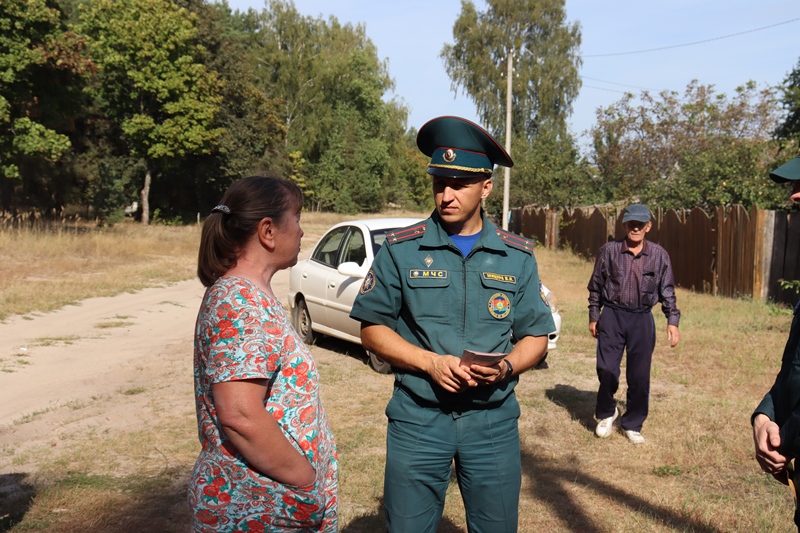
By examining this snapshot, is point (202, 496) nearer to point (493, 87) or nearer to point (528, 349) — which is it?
point (528, 349)

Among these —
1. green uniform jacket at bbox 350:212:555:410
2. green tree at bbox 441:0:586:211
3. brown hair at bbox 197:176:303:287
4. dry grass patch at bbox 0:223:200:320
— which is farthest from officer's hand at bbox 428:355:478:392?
green tree at bbox 441:0:586:211

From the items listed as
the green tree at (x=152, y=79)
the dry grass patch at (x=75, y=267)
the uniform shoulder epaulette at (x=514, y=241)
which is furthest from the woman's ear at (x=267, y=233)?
the green tree at (x=152, y=79)

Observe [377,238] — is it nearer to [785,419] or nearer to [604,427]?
[604,427]

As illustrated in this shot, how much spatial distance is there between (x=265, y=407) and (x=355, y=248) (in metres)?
7.15

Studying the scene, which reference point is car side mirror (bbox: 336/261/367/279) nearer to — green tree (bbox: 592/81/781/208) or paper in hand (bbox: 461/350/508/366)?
paper in hand (bbox: 461/350/508/366)

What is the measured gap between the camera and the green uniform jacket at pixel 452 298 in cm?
304

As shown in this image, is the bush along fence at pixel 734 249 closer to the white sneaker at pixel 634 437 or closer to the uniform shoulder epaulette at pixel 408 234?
the white sneaker at pixel 634 437

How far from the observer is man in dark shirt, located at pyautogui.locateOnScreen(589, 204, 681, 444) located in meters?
6.34

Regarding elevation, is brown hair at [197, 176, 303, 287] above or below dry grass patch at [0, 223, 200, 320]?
above

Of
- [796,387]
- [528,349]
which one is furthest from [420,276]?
[796,387]

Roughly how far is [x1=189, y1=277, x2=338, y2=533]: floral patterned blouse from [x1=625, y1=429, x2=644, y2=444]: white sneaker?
4.51 metres

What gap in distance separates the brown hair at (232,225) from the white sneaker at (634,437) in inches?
187

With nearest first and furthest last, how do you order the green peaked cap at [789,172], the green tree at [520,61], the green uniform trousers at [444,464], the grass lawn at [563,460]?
the green peaked cap at [789,172] → the green uniform trousers at [444,464] → the grass lawn at [563,460] → the green tree at [520,61]

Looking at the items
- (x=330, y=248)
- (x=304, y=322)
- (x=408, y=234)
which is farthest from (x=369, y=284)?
(x=304, y=322)
